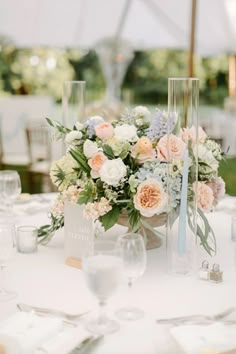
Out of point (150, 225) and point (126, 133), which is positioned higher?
point (126, 133)

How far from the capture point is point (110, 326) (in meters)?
1.46

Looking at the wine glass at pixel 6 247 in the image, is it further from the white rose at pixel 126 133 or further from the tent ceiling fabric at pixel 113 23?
the tent ceiling fabric at pixel 113 23

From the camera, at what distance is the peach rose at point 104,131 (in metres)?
1.93

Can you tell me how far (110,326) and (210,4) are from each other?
6.38 meters

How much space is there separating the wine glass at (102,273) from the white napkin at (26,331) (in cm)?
9

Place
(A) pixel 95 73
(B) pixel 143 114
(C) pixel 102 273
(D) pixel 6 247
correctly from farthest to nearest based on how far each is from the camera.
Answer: (A) pixel 95 73, (B) pixel 143 114, (D) pixel 6 247, (C) pixel 102 273

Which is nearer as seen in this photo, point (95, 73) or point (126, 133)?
point (126, 133)

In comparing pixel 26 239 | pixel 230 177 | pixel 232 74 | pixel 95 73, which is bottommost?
pixel 230 177

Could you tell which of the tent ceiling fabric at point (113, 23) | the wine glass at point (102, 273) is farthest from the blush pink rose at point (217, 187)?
the tent ceiling fabric at point (113, 23)

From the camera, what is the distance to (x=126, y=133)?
1899 millimetres

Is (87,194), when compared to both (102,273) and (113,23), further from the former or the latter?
(113,23)

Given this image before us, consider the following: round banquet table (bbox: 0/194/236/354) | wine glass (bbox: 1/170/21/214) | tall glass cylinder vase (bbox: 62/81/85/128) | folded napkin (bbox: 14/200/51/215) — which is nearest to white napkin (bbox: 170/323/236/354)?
round banquet table (bbox: 0/194/236/354)

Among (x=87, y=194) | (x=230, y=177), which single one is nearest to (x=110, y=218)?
(x=87, y=194)

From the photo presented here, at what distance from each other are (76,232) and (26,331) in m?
0.51
